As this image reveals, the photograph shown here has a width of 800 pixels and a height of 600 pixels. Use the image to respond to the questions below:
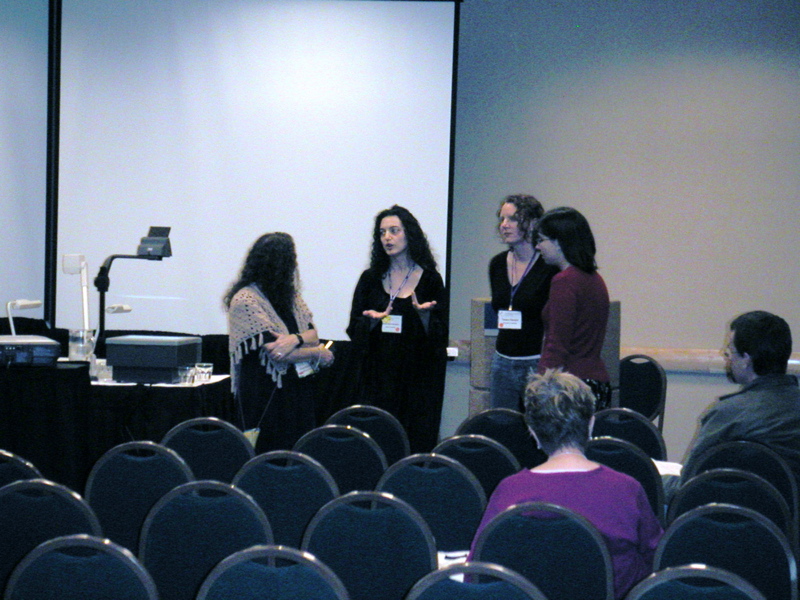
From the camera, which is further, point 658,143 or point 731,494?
point 658,143

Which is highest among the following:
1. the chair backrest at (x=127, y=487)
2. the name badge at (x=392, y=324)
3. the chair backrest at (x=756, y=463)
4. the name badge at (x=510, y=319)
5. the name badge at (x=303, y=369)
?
the name badge at (x=510, y=319)

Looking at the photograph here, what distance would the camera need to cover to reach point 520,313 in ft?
14.7

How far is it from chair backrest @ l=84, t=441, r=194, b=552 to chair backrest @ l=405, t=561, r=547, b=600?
1330 mm

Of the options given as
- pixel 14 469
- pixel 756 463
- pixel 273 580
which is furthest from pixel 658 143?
pixel 273 580

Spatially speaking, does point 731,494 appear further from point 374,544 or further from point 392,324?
point 392,324

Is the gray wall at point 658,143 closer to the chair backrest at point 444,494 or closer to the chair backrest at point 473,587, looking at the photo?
the chair backrest at point 444,494

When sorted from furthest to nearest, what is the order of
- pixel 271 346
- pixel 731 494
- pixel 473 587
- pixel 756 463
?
pixel 271 346 → pixel 756 463 → pixel 731 494 → pixel 473 587

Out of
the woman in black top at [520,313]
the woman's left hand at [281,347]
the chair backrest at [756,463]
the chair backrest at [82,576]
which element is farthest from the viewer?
the woman in black top at [520,313]

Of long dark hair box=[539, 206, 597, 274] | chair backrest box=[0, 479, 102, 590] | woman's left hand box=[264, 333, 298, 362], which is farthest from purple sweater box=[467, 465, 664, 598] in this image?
woman's left hand box=[264, 333, 298, 362]

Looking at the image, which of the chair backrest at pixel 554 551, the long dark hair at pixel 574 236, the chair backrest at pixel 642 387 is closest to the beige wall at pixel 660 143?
the chair backrest at pixel 642 387

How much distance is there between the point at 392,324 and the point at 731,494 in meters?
2.34

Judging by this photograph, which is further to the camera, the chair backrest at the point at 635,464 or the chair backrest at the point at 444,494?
the chair backrest at the point at 635,464

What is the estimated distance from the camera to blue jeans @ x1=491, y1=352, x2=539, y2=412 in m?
4.44

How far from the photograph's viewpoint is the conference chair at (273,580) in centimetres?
183
